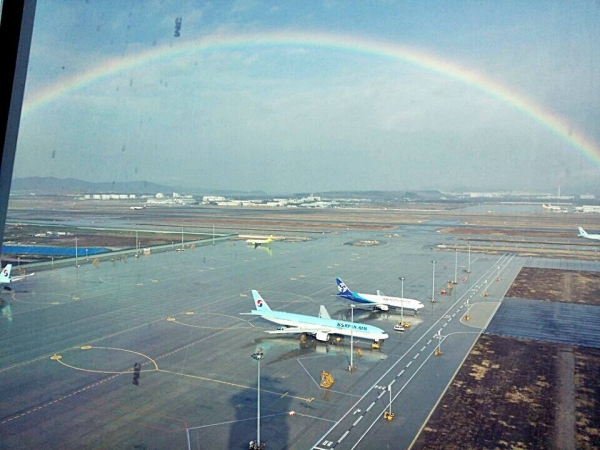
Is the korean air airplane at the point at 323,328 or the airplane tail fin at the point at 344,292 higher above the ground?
the airplane tail fin at the point at 344,292

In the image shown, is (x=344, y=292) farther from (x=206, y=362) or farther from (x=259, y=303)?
(x=206, y=362)

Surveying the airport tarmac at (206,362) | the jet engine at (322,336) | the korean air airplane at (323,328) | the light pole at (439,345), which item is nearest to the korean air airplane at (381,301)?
the airport tarmac at (206,362)

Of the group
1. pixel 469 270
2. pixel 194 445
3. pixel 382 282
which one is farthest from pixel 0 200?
pixel 469 270

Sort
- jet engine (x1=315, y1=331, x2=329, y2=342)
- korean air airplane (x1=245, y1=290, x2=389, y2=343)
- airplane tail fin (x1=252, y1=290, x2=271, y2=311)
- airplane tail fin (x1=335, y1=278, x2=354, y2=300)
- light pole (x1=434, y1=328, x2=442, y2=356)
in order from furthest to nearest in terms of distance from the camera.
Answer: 1. airplane tail fin (x1=335, y1=278, x2=354, y2=300)
2. airplane tail fin (x1=252, y1=290, x2=271, y2=311)
3. jet engine (x1=315, y1=331, x2=329, y2=342)
4. korean air airplane (x1=245, y1=290, x2=389, y2=343)
5. light pole (x1=434, y1=328, x2=442, y2=356)

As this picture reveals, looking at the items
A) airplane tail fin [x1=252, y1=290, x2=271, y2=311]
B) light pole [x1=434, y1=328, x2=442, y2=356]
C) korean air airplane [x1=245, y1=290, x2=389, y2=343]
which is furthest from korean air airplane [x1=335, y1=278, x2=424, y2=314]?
airplane tail fin [x1=252, y1=290, x2=271, y2=311]

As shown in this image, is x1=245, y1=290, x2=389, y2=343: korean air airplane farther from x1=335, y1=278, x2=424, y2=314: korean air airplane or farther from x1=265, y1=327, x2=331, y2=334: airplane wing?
x1=335, y1=278, x2=424, y2=314: korean air airplane

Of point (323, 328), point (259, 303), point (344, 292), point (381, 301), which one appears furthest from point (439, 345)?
point (259, 303)

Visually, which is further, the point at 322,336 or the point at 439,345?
the point at 322,336

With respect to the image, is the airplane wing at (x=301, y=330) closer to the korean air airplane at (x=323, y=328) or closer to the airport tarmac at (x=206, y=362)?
the korean air airplane at (x=323, y=328)

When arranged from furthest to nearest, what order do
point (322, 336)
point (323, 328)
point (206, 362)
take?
1. point (323, 328)
2. point (322, 336)
3. point (206, 362)
